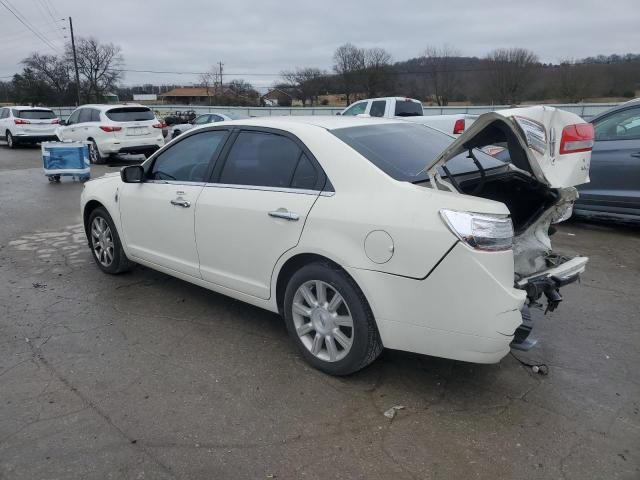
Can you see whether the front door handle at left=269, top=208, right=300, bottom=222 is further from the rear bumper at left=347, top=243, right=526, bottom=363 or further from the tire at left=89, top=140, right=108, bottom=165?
the tire at left=89, top=140, right=108, bottom=165

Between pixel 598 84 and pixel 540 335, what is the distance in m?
27.9

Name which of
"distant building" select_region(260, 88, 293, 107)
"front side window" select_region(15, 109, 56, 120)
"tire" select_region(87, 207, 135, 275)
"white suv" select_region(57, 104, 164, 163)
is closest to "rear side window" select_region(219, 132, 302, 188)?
"tire" select_region(87, 207, 135, 275)

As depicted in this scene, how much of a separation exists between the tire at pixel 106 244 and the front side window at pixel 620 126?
5.98 m

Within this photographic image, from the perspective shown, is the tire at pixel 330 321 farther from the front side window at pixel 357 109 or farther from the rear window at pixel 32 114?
the rear window at pixel 32 114

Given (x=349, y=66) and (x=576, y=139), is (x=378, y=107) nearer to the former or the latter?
(x=576, y=139)

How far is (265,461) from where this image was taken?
2.57 meters

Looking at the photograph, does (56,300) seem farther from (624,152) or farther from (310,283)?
(624,152)

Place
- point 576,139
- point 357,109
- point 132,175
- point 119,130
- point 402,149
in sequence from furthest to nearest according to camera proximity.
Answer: point 357,109 → point 119,130 → point 132,175 → point 402,149 → point 576,139

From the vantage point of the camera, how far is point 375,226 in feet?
9.60

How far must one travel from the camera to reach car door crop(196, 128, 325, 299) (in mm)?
3377

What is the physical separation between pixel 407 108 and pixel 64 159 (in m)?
9.35

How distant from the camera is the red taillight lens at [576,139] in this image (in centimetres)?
305

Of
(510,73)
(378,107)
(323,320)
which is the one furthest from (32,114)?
(510,73)

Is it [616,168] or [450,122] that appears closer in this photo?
[616,168]
